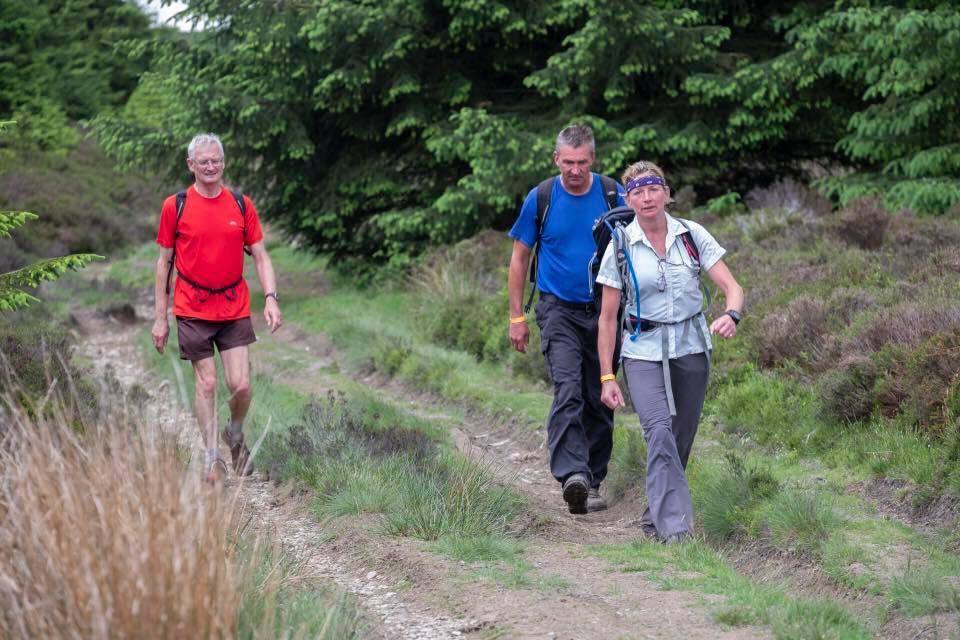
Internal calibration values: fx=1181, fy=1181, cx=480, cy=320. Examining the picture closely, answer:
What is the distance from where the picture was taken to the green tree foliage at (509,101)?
43.9 feet

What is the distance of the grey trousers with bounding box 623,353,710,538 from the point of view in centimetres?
630

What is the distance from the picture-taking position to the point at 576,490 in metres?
7.06

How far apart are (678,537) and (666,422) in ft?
2.00

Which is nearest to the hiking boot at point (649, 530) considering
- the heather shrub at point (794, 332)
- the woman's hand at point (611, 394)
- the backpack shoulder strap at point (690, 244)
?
the woman's hand at point (611, 394)

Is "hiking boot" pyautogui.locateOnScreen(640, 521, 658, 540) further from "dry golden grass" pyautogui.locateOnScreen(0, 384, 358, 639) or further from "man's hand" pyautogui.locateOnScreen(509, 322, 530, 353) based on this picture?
"dry golden grass" pyautogui.locateOnScreen(0, 384, 358, 639)

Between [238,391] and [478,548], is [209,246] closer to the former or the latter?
[238,391]

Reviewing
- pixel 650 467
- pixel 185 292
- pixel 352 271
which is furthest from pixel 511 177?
pixel 650 467

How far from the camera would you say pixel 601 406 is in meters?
7.60

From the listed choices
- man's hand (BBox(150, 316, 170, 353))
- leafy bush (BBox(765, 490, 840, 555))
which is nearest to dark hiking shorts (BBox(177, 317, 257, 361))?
man's hand (BBox(150, 316, 170, 353))

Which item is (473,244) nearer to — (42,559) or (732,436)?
(732,436)

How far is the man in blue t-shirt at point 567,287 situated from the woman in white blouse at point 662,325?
2.17 feet

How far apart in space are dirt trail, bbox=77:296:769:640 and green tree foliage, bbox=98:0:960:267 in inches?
267

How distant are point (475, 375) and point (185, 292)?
4.73m

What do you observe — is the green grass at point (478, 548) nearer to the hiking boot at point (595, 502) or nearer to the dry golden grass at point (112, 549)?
the hiking boot at point (595, 502)
